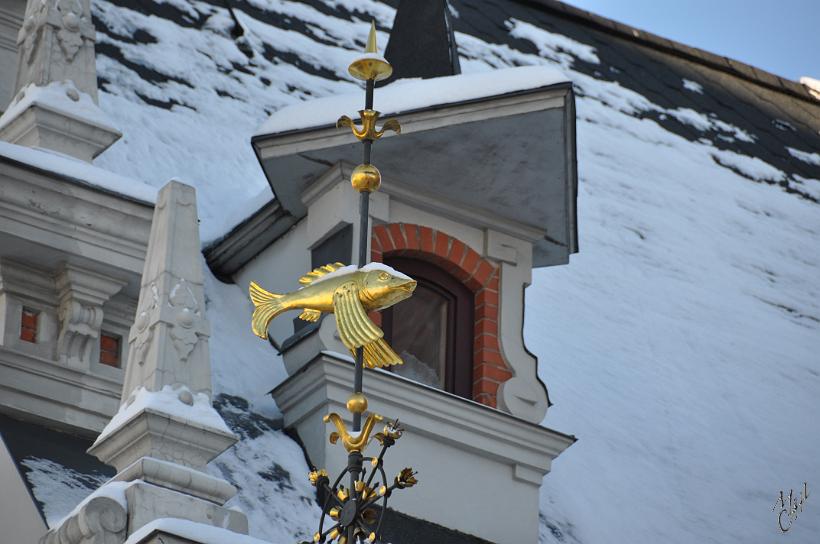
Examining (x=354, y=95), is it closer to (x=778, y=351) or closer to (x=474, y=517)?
(x=474, y=517)

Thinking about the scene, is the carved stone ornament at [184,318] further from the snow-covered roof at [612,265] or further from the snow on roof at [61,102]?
the snow on roof at [61,102]

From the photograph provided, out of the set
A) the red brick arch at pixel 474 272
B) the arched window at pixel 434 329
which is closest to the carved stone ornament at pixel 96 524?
the arched window at pixel 434 329

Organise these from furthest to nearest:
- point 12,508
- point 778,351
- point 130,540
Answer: point 778,351
point 12,508
point 130,540

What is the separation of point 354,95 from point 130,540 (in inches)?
154

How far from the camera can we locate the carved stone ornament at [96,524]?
9.05m

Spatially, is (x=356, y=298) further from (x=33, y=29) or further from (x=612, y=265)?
(x=612, y=265)

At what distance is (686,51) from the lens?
784 inches

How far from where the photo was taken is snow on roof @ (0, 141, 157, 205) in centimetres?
1048

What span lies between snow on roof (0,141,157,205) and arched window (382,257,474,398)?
1.82m

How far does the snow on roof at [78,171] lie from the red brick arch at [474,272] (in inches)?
70.5

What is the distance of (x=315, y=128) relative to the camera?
1199 cm

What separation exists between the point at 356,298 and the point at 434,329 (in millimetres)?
4335

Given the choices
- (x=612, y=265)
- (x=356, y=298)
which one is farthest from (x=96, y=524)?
(x=612, y=265)

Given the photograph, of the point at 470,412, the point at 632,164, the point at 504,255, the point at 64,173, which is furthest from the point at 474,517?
the point at 632,164
